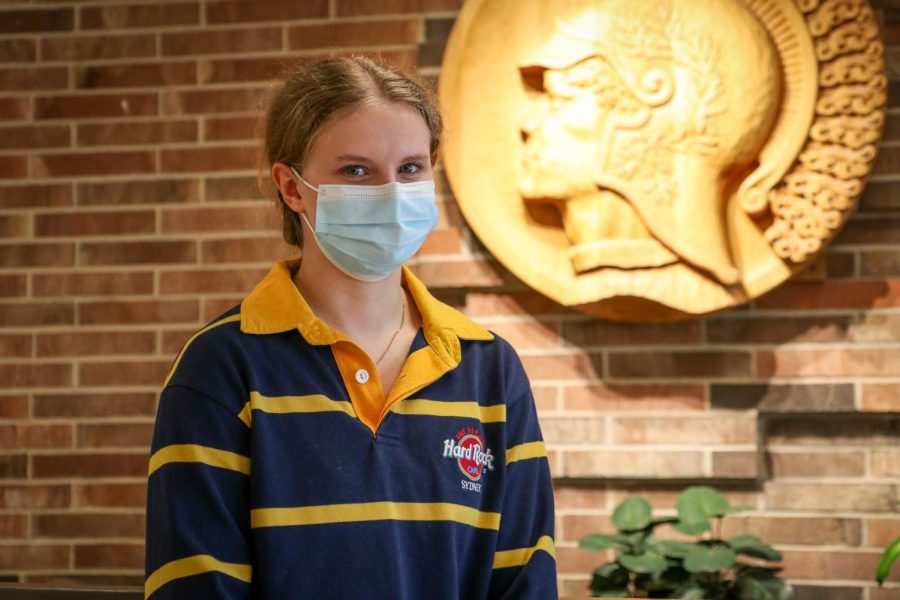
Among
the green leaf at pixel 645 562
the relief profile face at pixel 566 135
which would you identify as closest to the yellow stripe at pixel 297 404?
the green leaf at pixel 645 562

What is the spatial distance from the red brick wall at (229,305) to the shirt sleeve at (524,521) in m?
1.01

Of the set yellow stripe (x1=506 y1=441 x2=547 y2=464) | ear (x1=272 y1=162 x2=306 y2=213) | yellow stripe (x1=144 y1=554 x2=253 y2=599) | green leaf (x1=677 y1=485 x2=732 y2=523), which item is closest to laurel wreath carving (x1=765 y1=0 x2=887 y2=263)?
green leaf (x1=677 y1=485 x2=732 y2=523)

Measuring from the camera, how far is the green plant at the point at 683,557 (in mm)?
2318

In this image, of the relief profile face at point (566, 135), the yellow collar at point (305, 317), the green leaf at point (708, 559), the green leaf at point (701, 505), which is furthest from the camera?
the relief profile face at point (566, 135)

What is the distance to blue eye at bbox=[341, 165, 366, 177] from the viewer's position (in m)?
1.52

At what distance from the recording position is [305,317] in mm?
1506

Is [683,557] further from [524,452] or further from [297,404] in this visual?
[297,404]

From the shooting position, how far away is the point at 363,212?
152 centimetres

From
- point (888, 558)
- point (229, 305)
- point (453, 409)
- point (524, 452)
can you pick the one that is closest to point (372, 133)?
point (453, 409)

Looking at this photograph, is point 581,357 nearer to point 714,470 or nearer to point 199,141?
point 714,470

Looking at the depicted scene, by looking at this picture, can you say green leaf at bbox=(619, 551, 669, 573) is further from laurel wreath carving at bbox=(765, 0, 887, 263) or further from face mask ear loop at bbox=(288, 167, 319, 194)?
face mask ear loop at bbox=(288, 167, 319, 194)

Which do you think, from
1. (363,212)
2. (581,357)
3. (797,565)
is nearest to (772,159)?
(581,357)

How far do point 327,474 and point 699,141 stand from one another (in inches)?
55.0

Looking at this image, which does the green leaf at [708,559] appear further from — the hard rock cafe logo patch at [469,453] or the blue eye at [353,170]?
the blue eye at [353,170]
